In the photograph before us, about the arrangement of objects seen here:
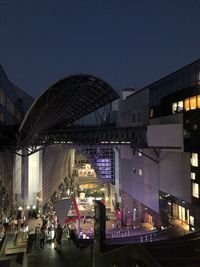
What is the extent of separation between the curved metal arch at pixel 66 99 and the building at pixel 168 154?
5217 millimetres

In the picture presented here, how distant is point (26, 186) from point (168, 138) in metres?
22.5

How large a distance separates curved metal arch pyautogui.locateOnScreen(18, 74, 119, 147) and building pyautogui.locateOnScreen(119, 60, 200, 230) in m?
5.22

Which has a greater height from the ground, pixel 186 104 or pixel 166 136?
pixel 186 104

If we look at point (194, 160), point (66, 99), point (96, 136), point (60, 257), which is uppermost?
point (66, 99)

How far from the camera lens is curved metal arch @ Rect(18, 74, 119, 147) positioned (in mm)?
30391

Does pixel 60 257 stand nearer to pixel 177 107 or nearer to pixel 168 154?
pixel 168 154

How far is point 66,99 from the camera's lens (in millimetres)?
38562

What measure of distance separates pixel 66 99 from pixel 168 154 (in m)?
15.4

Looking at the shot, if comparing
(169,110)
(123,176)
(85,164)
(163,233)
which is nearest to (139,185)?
(123,176)

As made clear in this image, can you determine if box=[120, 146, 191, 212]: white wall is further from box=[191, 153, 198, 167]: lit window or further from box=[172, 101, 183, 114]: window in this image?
box=[172, 101, 183, 114]: window

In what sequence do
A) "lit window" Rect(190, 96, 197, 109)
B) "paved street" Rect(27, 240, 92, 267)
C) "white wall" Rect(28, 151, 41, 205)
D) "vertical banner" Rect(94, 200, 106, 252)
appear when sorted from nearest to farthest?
"vertical banner" Rect(94, 200, 106, 252), "paved street" Rect(27, 240, 92, 267), "lit window" Rect(190, 96, 197, 109), "white wall" Rect(28, 151, 41, 205)

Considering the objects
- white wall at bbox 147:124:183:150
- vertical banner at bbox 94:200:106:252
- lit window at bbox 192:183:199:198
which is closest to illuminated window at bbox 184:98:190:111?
white wall at bbox 147:124:183:150

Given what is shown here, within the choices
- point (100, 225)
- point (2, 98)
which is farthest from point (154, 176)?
point (100, 225)

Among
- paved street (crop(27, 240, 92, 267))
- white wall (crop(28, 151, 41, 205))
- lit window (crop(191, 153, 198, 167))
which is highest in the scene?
lit window (crop(191, 153, 198, 167))
